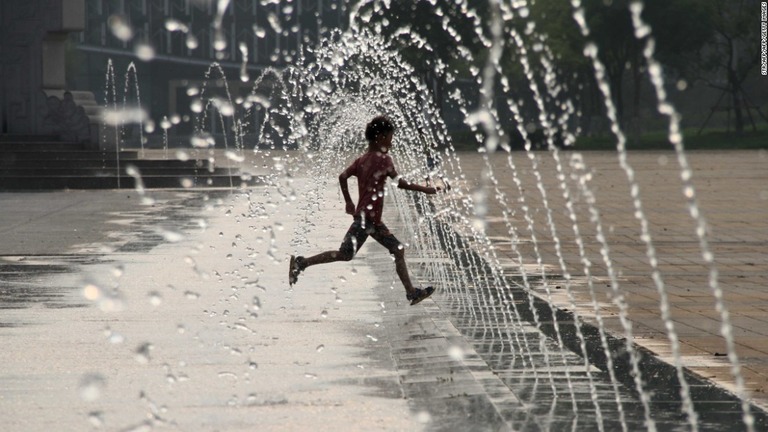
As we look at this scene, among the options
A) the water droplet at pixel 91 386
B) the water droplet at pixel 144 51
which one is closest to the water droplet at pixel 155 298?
the water droplet at pixel 91 386

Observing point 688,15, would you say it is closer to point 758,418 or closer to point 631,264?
point 631,264

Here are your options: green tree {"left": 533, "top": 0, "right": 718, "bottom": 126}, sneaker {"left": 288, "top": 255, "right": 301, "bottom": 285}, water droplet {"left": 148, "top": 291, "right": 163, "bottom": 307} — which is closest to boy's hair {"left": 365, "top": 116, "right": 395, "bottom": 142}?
sneaker {"left": 288, "top": 255, "right": 301, "bottom": 285}

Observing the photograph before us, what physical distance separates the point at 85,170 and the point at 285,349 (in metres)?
24.3

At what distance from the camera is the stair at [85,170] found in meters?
30.5

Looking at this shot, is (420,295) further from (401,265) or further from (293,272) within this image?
(293,272)

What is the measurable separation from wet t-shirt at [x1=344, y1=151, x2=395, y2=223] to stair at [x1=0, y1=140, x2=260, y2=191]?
67.5 ft

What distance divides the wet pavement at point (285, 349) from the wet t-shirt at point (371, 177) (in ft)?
2.49

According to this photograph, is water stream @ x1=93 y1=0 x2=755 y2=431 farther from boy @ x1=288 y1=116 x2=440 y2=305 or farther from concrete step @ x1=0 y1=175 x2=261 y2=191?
concrete step @ x1=0 y1=175 x2=261 y2=191

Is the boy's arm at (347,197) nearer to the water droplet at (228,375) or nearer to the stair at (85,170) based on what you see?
the water droplet at (228,375)

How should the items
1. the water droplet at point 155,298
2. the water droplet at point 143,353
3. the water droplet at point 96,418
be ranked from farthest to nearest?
the water droplet at point 155,298 → the water droplet at point 143,353 → the water droplet at point 96,418

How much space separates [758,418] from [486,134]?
258ft

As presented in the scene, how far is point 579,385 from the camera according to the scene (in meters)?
7.30

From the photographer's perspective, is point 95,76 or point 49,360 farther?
point 95,76

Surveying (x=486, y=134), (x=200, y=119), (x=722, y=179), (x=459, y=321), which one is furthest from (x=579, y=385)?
(x=200, y=119)
